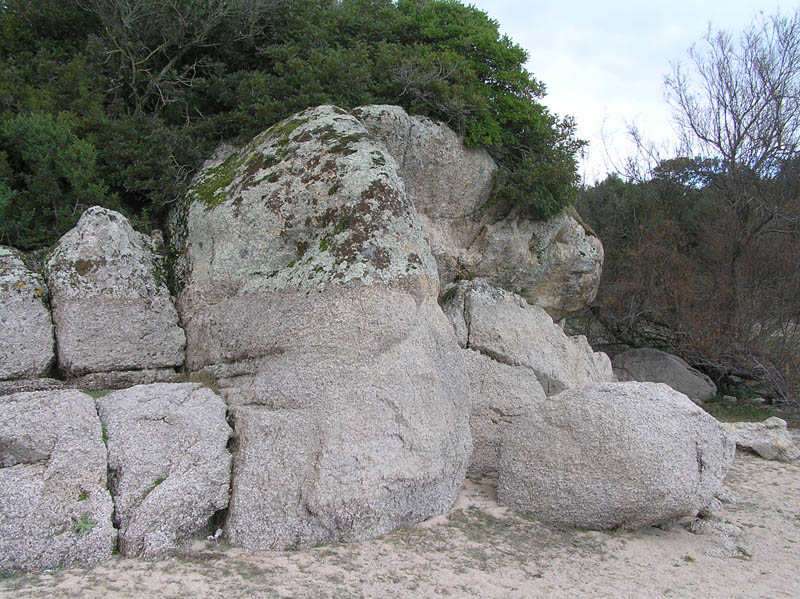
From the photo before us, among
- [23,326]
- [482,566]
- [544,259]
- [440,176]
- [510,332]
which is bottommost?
[482,566]

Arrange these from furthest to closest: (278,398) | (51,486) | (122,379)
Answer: (122,379) → (278,398) → (51,486)

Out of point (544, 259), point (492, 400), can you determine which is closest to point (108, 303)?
point (492, 400)

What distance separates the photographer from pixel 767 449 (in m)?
9.92

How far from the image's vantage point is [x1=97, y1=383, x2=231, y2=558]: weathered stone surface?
4.83 metres

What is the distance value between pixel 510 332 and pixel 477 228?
216 cm

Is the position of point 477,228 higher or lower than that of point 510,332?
higher

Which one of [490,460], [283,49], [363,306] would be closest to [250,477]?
[363,306]

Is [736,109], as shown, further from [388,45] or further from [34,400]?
[34,400]

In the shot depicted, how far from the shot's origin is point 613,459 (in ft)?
20.3

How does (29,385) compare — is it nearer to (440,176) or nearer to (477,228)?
(440,176)

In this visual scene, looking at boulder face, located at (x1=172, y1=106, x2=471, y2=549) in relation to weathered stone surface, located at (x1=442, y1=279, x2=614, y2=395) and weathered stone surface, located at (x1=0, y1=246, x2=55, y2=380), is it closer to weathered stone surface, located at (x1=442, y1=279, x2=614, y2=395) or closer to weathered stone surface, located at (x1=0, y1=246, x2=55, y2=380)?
weathered stone surface, located at (x1=0, y1=246, x2=55, y2=380)

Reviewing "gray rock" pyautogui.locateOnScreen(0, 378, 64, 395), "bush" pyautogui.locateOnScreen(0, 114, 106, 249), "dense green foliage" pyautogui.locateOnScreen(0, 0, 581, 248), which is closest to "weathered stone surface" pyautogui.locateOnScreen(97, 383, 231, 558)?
"gray rock" pyautogui.locateOnScreen(0, 378, 64, 395)

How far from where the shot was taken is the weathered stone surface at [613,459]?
6082 mm

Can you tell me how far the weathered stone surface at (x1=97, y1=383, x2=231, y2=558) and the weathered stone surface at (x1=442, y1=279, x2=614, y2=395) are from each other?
4.02m
